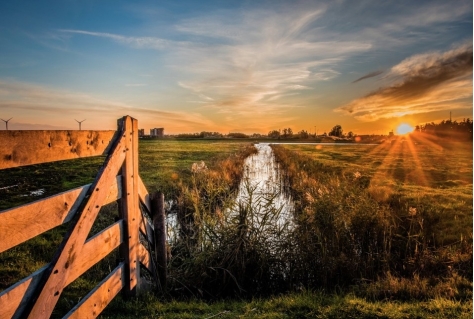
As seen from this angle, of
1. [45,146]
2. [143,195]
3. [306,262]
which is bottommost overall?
[306,262]

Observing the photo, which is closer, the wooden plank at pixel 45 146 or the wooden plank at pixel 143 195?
the wooden plank at pixel 45 146

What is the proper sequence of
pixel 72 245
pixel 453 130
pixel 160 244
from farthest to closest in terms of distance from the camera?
pixel 453 130 < pixel 160 244 < pixel 72 245

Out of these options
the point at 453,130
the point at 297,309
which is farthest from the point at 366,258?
the point at 453,130

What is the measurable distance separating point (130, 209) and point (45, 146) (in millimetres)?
1879

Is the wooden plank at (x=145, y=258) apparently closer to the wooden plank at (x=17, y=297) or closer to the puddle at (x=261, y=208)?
the puddle at (x=261, y=208)

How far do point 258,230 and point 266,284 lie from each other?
3.44 ft

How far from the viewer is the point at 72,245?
3.42 metres

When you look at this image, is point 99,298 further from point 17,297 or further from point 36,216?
point 36,216

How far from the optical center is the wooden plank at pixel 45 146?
2.75m

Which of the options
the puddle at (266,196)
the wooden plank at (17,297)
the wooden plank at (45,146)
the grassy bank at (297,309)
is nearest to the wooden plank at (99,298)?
the grassy bank at (297,309)

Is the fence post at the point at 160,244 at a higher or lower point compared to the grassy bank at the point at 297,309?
higher

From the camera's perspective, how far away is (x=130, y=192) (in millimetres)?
4801

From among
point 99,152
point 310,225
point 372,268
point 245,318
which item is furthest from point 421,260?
point 99,152

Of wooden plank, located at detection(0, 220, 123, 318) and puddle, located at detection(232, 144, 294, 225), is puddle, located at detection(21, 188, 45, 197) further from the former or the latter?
wooden plank, located at detection(0, 220, 123, 318)
